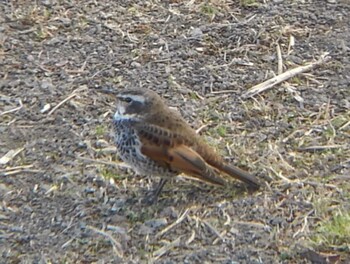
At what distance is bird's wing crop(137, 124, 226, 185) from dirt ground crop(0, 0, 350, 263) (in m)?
0.21

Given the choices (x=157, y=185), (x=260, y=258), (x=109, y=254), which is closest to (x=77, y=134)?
(x=157, y=185)

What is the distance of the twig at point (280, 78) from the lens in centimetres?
856

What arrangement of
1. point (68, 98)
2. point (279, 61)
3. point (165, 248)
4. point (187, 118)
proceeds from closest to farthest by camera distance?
point (165, 248) → point (187, 118) → point (68, 98) → point (279, 61)

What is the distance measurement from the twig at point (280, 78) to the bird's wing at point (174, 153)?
4.52 feet

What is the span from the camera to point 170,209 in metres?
7.18

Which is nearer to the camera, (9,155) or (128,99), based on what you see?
(128,99)

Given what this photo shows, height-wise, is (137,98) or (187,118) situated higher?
(137,98)

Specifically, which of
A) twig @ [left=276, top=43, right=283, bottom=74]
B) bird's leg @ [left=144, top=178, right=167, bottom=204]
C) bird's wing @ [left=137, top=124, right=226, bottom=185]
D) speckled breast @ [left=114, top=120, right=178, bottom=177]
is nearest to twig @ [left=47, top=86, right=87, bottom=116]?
speckled breast @ [left=114, top=120, right=178, bottom=177]

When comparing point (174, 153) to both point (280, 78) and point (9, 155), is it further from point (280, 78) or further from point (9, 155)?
point (280, 78)

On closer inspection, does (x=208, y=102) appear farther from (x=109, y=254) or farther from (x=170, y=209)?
(x=109, y=254)

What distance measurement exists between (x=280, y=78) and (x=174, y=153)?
1.81 metres

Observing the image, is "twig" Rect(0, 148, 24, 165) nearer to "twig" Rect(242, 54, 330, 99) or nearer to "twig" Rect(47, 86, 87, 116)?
"twig" Rect(47, 86, 87, 116)

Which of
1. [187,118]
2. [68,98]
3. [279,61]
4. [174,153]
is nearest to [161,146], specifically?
[174,153]

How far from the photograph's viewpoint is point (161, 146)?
725 cm
